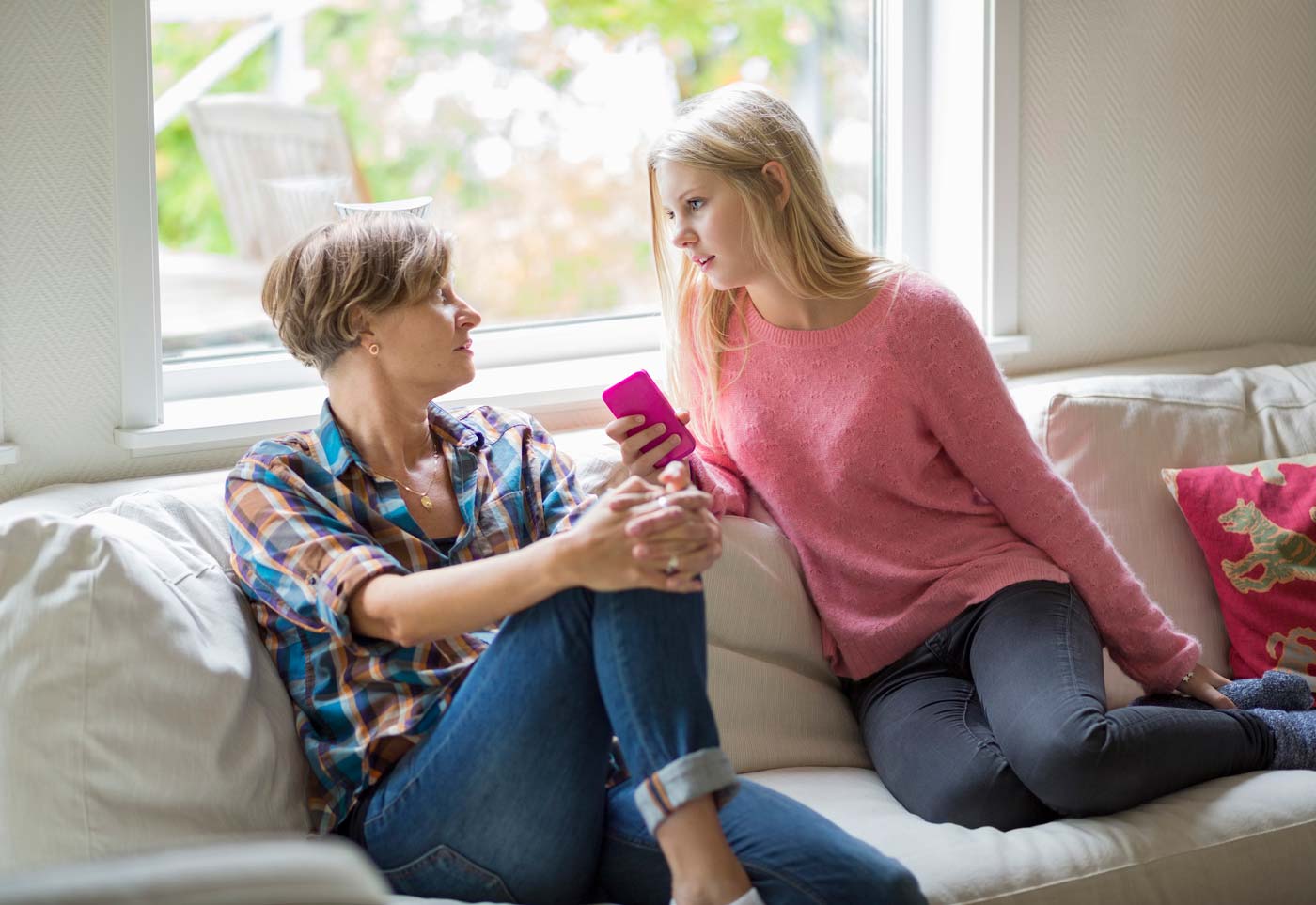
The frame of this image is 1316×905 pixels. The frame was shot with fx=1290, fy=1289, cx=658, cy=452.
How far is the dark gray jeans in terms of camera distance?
5.12 feet

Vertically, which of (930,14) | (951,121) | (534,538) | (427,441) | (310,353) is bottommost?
(534,538)

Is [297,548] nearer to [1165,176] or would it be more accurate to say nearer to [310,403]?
[310,403]

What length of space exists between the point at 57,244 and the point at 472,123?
1493 mm

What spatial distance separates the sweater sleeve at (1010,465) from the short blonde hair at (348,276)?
0.67 meters

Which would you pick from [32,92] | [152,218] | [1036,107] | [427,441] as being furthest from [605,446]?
[1036,107]

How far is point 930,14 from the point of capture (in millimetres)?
2438

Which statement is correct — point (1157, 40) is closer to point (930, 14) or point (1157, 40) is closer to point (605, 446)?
point (930, 14)

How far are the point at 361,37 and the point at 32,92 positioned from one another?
1718mm

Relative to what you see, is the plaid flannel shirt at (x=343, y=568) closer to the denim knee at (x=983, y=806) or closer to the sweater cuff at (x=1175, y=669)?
the denim knee at (x=983, y=806)

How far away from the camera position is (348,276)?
151 cm

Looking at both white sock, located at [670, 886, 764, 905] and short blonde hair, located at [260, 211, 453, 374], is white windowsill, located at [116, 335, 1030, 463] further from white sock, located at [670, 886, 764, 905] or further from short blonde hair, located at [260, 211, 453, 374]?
white sock, located at [670, 886, 764, 905]

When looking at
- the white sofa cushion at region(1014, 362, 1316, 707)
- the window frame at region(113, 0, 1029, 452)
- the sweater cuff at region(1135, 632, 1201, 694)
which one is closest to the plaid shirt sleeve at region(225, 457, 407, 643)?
the window frame at region(113, 0, 1029, 452)

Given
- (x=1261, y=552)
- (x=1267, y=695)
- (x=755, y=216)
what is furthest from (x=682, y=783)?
(x=1261, y=552)

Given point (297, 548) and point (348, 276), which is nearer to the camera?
point (297, 548)
